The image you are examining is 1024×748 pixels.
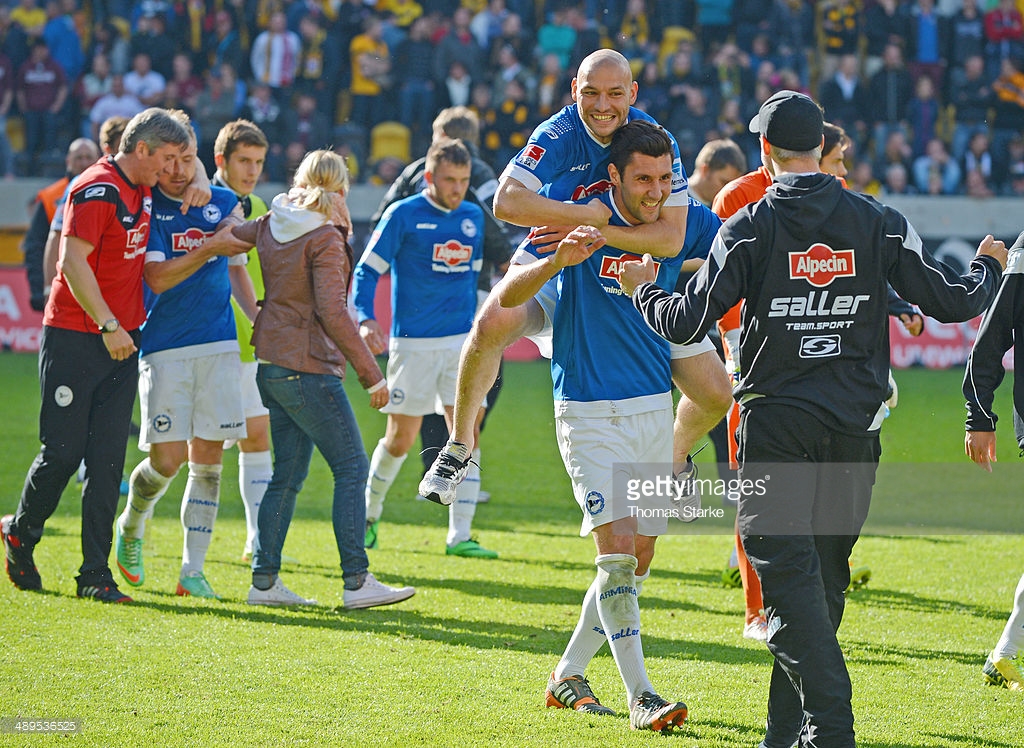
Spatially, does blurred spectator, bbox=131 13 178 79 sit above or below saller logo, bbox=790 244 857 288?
above

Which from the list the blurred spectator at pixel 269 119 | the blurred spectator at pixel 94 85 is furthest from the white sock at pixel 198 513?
the blurred spectator at pixel 94 85

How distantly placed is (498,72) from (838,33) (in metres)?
6.09

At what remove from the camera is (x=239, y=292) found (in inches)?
304

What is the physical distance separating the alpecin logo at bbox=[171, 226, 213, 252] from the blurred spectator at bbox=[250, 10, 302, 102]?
15.4 m

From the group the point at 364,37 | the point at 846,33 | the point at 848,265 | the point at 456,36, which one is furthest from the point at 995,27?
the point at 848,265

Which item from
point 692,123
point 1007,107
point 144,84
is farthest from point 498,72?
point 1007,107

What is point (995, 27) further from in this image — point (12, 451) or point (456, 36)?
point (12, 451)

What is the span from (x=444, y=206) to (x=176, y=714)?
4.43 meters

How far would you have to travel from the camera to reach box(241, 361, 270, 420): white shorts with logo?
8.11 meters

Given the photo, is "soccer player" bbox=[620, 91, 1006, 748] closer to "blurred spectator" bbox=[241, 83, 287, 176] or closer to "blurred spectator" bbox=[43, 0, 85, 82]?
"blurred spectator" bbox=[241, 83, 287, 176]

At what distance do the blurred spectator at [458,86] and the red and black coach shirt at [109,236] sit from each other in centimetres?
1542

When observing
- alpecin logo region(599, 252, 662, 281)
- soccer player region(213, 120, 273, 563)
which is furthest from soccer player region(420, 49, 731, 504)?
soccer player region(213, 120, 273, 563)

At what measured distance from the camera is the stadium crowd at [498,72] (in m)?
21.5

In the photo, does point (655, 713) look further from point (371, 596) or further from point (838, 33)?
point (838, 33)
